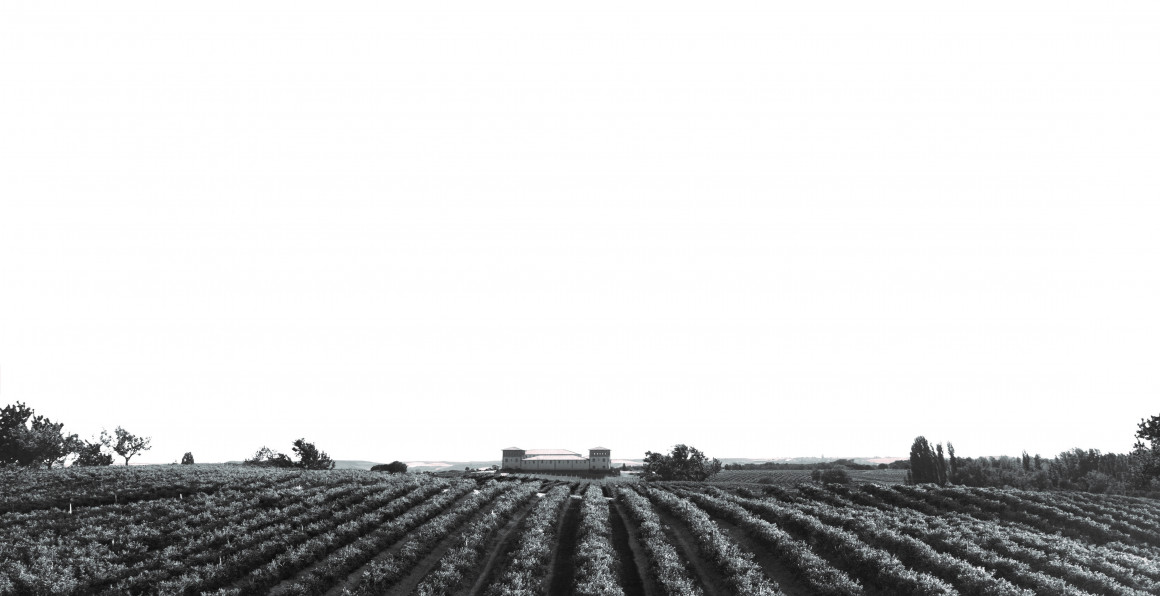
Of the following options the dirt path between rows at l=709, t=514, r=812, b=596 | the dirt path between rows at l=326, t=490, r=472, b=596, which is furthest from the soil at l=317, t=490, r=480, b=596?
the dirt path between rows at l=709, t=514, r=812, b=596

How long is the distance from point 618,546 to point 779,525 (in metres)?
11.3

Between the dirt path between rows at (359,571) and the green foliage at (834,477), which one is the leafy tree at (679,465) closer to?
the green foliage at (834,477)

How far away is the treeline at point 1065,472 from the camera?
90938mm

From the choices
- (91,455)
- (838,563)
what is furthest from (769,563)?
(91,455)

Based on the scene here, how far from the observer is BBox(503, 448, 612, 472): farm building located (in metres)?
176

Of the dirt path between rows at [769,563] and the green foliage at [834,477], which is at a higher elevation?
the dirt path between rows at [769,563]

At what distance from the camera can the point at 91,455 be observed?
424 ft

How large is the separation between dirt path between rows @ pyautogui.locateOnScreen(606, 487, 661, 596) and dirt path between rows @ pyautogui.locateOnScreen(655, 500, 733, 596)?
6.24ft

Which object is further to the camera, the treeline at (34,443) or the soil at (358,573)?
the treeline at (34,443)

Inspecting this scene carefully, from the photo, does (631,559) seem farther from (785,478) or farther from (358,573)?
(785,478)

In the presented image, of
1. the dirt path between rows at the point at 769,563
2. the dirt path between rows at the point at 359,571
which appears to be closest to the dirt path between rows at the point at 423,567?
the dirt path between rows at the point at 359,571

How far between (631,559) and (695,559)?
119 inches

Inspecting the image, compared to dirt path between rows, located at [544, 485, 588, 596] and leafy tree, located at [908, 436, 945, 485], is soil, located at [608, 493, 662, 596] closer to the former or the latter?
dirt path between rows, located at [544, 485, 588, 596]

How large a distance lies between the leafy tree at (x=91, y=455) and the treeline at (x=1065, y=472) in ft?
536
